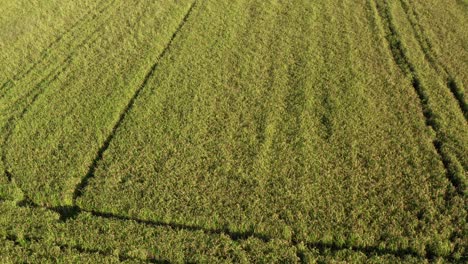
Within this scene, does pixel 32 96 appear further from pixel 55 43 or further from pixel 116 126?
pixel 55 43

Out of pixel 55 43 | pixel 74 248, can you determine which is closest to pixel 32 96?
pixel 55 43

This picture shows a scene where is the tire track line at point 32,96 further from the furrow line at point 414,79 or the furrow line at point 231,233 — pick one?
the furrow line at point 414,79

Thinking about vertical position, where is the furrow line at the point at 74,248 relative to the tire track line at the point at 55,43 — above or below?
below

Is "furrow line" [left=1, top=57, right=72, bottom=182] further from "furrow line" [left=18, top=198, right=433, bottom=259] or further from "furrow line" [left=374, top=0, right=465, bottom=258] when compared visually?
"furrow line" [left=374, top=0, right=465, bottom=258]

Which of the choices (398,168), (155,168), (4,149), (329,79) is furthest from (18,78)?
(398,168)

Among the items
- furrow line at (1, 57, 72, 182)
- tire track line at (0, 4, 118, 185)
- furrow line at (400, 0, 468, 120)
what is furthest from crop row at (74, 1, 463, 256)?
tire track line at (0, 4, 118, 185)

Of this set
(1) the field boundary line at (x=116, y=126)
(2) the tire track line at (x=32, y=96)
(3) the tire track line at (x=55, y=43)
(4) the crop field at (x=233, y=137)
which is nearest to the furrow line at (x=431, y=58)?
(4) the crop field at (x=233, y=137)
